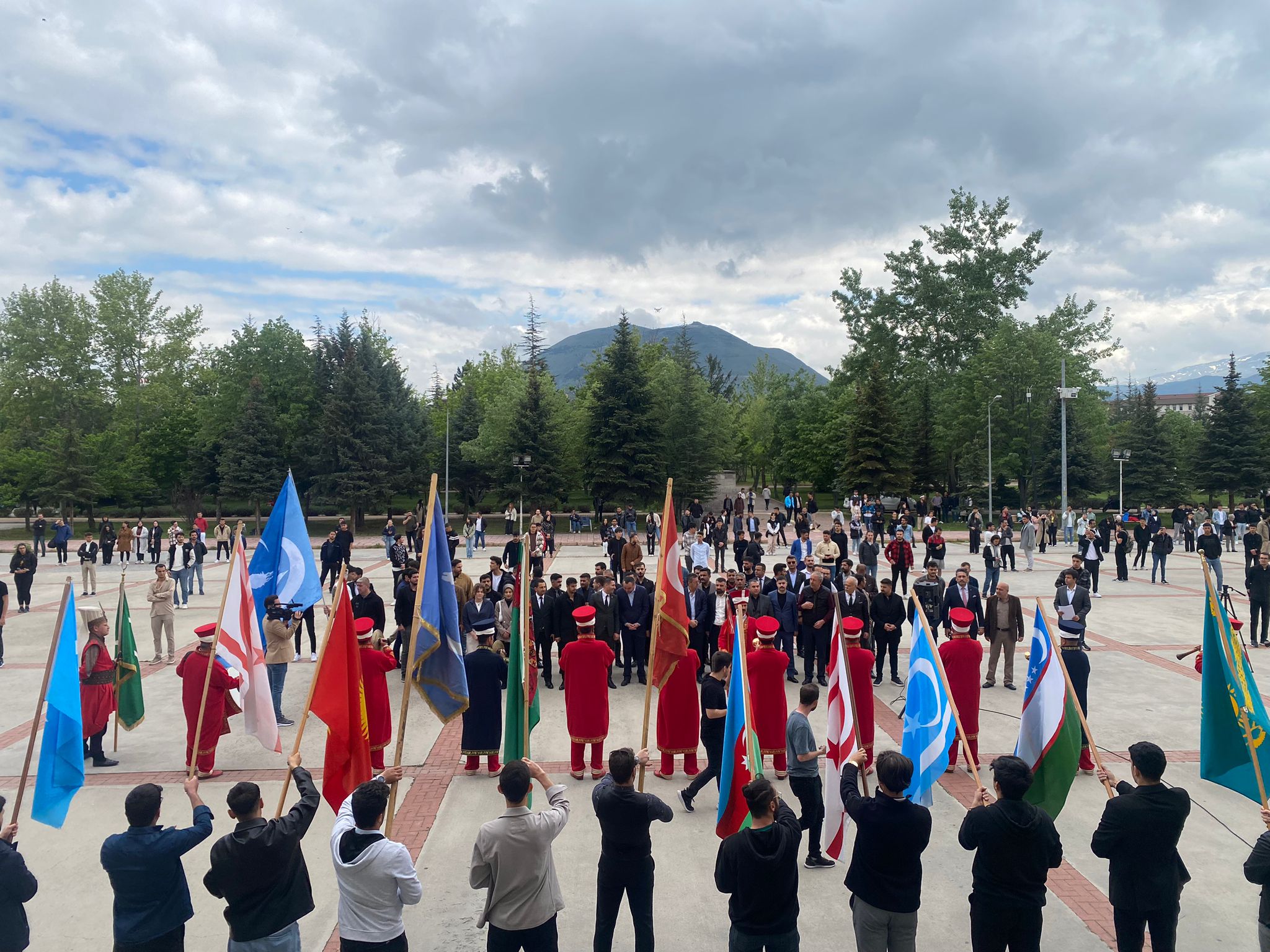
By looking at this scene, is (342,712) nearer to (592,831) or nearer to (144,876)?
(144,876)

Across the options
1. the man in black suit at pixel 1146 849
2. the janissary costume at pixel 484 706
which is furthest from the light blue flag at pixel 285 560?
the man in black suit at pixel 1146 849

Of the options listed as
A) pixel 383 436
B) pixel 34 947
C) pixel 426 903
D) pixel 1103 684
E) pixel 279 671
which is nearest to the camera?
pixel 34 947

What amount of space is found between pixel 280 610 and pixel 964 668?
858 cm

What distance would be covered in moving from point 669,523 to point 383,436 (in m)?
41.7

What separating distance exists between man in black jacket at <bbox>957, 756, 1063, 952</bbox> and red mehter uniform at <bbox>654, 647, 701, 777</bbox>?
438 centimetres

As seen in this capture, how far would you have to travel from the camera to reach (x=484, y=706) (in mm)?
9031

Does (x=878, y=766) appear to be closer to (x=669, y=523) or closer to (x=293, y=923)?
(x=293, y=923)

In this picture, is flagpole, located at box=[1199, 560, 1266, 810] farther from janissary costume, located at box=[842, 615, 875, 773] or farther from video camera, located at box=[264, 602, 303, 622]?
video camera, located at box=[264, 602, 303, 622]

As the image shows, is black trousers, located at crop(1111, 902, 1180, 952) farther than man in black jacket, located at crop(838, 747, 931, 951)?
Yes

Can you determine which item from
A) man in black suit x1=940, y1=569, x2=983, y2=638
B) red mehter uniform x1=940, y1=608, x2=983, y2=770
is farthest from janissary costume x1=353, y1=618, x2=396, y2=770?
man in black suit x1=940, y1=569, x2=983, y2=638

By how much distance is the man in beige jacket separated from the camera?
13430mm

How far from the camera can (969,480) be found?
191 ft

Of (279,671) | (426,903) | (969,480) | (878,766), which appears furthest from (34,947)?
(969,480)

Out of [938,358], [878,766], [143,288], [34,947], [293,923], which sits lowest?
[34,947]
